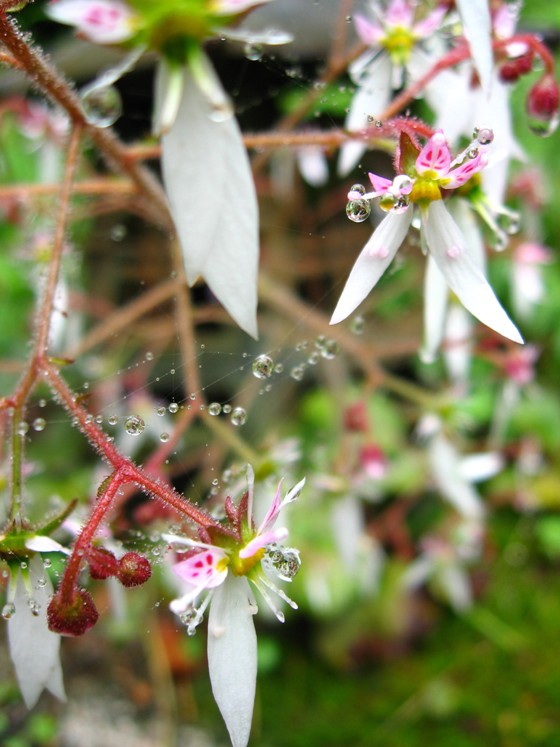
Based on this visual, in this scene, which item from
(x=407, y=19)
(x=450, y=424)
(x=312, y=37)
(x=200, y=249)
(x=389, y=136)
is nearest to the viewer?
(x=200, y=249)

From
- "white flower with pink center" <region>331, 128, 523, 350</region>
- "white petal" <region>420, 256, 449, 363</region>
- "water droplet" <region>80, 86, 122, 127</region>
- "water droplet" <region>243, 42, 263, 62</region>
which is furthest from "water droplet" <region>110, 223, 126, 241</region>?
"white flower with pink center" <region>331, 128, 523, 350</region>

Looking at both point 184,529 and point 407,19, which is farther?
point 407,19

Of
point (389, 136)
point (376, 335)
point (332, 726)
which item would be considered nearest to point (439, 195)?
point (389, 136)

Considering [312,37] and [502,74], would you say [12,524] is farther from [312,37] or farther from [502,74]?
[312,37]

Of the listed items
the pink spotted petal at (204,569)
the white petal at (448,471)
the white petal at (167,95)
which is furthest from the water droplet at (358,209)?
the white petal at (448,471)

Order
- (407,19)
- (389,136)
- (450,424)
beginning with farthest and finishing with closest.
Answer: (450,424) < (407,19) < (389,136)

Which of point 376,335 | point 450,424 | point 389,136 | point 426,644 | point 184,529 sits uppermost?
point 389,136

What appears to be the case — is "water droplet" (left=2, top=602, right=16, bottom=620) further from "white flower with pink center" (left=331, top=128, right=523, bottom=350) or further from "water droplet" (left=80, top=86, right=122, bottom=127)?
"water droplet" (left=80, top=86, right=122, bottom=127)

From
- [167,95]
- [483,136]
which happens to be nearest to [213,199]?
[167,95]
